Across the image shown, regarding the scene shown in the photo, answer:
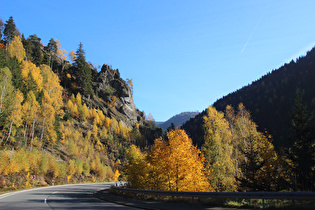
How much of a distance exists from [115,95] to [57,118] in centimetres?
7582

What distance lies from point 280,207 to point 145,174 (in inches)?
532

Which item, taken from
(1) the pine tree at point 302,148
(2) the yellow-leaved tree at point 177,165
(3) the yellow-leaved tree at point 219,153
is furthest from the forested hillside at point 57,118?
A: (1) the pine tree at point 302,148

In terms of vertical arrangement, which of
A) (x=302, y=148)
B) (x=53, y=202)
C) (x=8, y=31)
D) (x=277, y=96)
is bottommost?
(x=53, y=202)

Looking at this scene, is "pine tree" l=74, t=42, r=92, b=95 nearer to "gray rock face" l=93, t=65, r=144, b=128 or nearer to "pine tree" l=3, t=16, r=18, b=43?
"gray rock face" l=93, t=65, r=144, b=128

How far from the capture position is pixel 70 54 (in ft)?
413

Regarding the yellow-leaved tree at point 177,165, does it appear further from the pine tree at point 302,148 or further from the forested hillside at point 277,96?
the forested hillside at point 277,96

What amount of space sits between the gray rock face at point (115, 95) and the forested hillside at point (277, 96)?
4252 centimetres

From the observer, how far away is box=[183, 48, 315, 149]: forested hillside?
122 meters

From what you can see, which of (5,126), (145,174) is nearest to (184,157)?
(145,174)

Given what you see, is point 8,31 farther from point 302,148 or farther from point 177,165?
→ point 302,148

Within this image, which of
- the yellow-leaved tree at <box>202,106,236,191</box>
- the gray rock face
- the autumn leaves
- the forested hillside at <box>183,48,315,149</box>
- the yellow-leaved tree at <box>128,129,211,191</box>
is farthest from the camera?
the forested hillside at <box>183,48,315,149</box>

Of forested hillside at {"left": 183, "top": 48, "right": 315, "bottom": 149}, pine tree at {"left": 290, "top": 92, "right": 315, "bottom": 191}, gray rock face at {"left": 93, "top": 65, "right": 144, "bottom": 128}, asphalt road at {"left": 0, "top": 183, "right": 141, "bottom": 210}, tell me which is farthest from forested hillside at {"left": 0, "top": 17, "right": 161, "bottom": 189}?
forested hillside at {"left": 183, "top": 48, "right": 315, "bottom": 149}

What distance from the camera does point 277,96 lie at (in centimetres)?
13562

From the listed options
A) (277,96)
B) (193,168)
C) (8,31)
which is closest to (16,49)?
(8,31)
